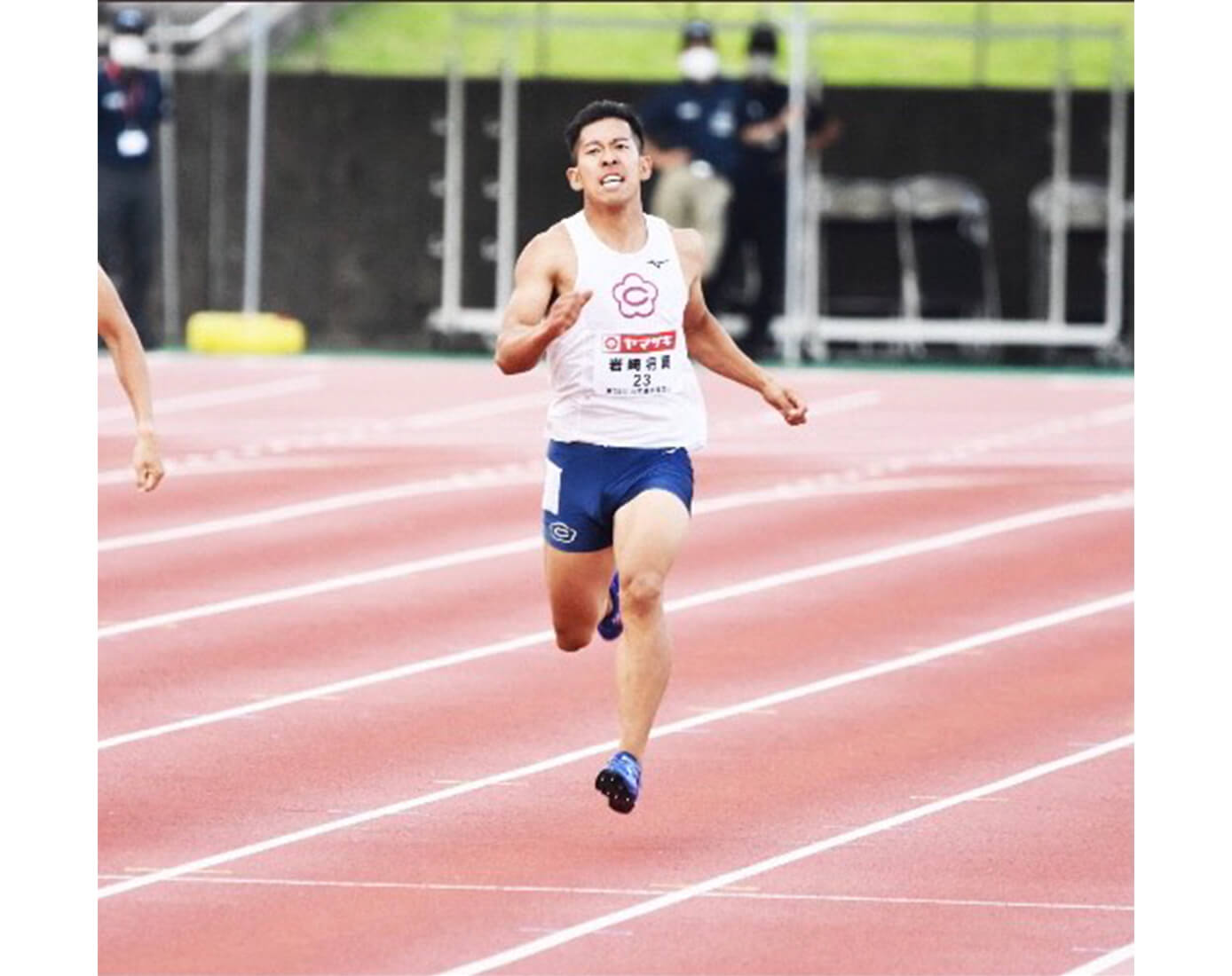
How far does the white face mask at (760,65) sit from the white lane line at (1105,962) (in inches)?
628

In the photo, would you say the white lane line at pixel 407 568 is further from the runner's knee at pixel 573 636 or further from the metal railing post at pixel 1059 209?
the metal railing post at pixel 1059 209

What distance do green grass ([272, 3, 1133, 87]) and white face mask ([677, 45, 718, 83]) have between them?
2.35m

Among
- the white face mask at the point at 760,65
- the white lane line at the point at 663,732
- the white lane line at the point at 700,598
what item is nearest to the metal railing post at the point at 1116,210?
the white face mask at the point at 760,65

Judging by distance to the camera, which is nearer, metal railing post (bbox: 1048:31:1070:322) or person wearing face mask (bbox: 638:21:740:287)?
person wearing face mask (bbox: 638:21:740:287)

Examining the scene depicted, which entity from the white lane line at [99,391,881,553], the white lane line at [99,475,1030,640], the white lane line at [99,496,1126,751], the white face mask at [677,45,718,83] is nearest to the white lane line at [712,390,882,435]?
the white lane line at [99,391,881,553]

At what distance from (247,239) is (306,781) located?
48.7 ft

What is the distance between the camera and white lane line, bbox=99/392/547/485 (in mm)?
18766

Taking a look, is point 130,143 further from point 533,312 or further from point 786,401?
point 533,312

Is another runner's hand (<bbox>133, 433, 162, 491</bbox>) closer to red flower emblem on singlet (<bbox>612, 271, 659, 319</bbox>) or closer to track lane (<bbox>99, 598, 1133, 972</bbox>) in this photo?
track lane (<bbox>99, 598, 1133, 972</bbox>)

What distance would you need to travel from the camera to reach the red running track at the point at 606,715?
860cm

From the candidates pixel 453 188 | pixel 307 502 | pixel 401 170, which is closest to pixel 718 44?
pixel 401 170
